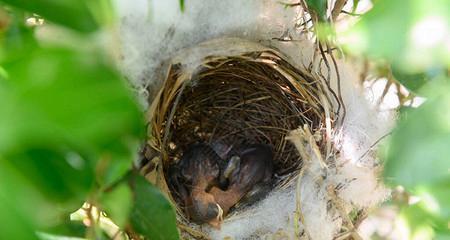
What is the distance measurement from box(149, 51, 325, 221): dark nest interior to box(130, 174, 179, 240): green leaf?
323 mm

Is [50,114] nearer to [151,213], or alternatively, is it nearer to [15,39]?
[15,39]

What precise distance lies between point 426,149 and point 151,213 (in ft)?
1.10

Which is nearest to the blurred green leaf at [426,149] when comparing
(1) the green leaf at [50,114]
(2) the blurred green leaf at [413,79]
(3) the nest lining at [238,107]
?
(1) the green leaf at [50,114]

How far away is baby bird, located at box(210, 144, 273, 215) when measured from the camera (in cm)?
141

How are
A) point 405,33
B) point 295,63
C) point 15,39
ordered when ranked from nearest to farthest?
point 405,33 < point 15,39 < point 295,63

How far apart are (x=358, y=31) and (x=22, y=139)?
15cm

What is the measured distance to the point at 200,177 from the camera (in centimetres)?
149

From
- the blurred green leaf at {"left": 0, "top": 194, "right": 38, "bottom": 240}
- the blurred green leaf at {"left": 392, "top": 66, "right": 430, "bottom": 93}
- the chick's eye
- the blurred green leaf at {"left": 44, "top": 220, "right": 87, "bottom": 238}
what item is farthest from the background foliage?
the chick's eye

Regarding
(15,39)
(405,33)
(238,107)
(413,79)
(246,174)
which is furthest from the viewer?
(246,174)

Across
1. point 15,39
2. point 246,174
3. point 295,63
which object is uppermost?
point 15,39

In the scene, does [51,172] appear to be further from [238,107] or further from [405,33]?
[238,107]

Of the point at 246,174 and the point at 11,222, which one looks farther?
the point at 246,174

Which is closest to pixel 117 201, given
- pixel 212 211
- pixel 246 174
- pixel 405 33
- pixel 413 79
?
pixel 405 33

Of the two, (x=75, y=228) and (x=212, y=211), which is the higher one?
(x=75, y=228)
